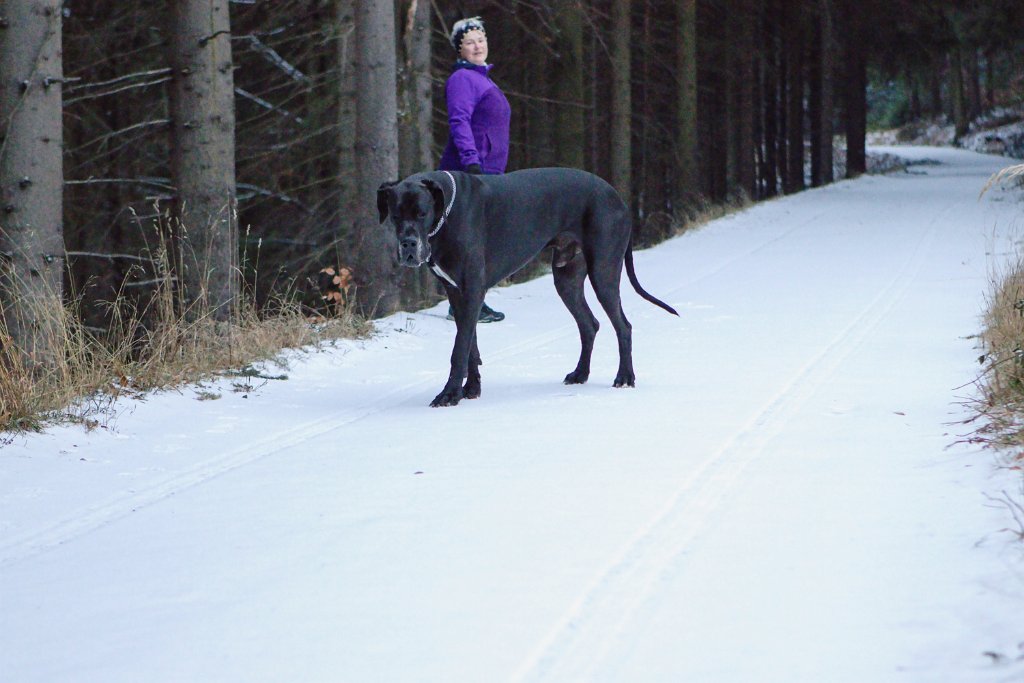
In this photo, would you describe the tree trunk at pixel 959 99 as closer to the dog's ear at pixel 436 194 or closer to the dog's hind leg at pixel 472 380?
the dog's hind leg at pixel 472 380

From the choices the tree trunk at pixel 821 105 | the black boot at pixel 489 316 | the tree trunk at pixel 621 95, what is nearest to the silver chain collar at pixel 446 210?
the black boot at pixel 489 316

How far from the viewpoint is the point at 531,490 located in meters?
5.17

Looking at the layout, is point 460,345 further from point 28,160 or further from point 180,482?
point 28,160

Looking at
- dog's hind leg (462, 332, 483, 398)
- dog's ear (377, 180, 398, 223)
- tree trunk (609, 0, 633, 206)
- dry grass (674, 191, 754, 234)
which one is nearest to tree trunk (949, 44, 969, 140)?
dry grass (674, 191, 754, 234)

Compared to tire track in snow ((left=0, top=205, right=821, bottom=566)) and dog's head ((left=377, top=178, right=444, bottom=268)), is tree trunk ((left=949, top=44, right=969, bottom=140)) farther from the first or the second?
dog's head ((left=377, top=178, right=444, bottom=268))

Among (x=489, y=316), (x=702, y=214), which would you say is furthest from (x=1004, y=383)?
(x=702, y=214)

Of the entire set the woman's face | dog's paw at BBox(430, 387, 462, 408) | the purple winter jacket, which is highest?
the woman's face

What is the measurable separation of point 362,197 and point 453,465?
5.83 meters

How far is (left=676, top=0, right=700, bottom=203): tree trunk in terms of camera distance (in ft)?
78.8

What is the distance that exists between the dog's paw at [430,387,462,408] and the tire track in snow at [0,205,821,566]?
29cm

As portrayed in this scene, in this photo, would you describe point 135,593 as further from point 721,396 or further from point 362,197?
point 362,197

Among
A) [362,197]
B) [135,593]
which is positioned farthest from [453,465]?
[362,197]

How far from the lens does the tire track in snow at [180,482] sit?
4.65 metres

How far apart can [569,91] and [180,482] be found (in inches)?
583
